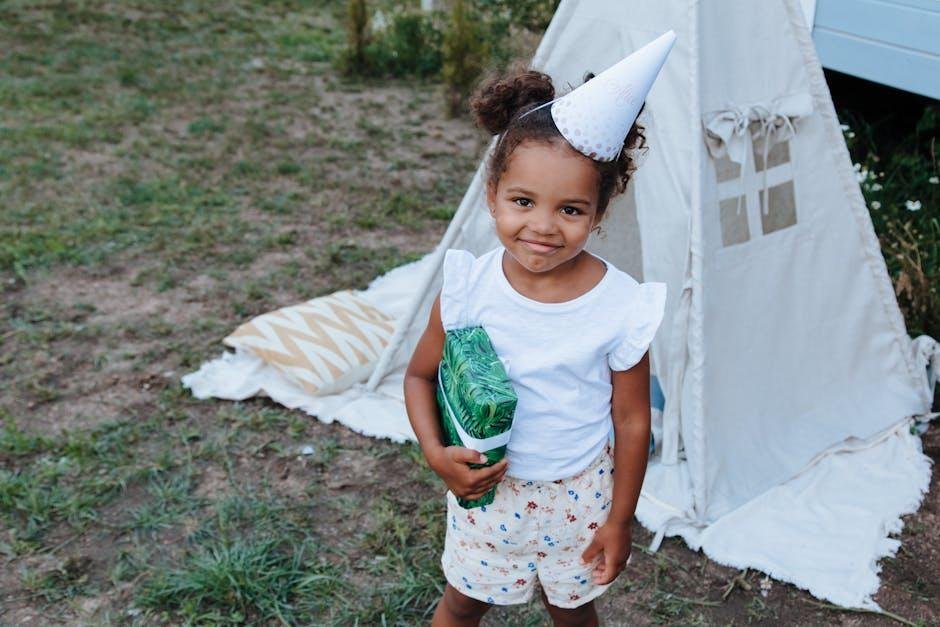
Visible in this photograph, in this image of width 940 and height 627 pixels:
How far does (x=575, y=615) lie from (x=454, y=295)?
30.8 inches

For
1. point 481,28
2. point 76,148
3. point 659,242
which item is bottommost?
point 76,148

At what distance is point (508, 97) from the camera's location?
171 centimetres

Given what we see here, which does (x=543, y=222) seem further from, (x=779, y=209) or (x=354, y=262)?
(x=354, y=262)

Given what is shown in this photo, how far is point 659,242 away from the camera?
2994mm

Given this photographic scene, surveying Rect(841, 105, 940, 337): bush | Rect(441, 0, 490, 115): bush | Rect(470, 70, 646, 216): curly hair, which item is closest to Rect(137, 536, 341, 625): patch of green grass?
Rect(470, 70, 646, 216): curly hair

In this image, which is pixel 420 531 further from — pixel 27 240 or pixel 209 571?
pixel 27 240

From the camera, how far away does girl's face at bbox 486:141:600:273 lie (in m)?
1.58

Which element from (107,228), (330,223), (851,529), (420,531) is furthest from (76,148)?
(851,529)

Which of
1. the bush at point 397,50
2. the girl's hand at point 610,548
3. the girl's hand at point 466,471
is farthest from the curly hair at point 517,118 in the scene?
the bush at point 397,50

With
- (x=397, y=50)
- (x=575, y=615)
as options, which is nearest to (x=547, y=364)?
(x=575, y=615)

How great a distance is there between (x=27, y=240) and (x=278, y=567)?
9.55ft

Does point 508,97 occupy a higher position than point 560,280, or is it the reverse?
point 508,97

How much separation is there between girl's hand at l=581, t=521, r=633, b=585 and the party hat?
743 mm

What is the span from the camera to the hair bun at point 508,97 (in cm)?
171
